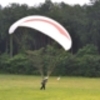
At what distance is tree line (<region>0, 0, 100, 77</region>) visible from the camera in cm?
5272

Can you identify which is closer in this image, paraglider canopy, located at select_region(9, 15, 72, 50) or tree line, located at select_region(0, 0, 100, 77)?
paraglider canopy, located at select_region(9, 15, 72, 50)

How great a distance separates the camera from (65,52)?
159ft

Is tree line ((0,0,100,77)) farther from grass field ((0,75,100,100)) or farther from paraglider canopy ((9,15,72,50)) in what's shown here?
paraglider canopy ((9,15,72,50))

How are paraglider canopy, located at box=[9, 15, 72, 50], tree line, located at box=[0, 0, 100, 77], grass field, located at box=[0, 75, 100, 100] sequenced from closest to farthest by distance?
grass field, located at box=[0, 75, 100, 100]
paraglider canopy, located at box=[9, 15, 72, 50]
tree line, located at box=[0, 0, 100, 77]

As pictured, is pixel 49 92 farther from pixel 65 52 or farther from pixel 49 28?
pixel 65 52

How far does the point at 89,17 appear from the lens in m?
66.1

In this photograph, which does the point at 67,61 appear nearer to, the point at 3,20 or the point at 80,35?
the point at 80,35

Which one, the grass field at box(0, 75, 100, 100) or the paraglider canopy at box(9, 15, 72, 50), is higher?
the paraglider canopy at box(9, 15, 72, 50)

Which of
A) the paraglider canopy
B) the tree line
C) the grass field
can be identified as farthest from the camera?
the tree line

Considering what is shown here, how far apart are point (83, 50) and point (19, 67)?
1056cm

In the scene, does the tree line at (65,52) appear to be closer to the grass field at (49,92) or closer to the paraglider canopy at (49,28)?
the grass field at (49,92)

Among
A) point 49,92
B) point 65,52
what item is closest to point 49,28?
point 49,92

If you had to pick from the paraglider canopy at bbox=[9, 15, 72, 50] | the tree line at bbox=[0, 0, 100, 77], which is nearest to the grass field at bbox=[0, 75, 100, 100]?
the paraglider canopy at bbox=[9, 15, 72, 50]

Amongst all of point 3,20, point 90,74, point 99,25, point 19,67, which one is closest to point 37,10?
point 3,20
